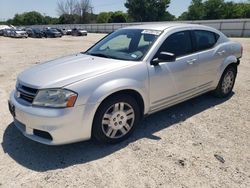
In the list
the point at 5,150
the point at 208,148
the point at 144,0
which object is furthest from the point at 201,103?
the point at 144,0

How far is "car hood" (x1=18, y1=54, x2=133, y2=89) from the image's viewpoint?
312 cm

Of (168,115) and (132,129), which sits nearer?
(132,129)

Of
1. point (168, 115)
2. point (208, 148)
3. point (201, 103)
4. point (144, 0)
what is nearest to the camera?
point (208, 148)

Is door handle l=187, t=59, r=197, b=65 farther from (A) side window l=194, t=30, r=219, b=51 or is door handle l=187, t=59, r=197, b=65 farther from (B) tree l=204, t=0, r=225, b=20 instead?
(B) tree l=204, t=0, r=225, b=20

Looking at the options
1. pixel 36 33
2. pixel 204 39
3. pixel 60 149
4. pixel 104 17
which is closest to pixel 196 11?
pixel 104 17

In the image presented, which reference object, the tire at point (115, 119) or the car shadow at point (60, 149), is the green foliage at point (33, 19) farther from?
the tire at point (115, 119)

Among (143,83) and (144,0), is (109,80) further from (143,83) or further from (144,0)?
(144,0)

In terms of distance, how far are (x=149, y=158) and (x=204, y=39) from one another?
2.68 m

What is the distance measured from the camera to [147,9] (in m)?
57.1

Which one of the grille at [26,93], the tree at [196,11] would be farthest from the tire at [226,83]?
the tree at [196,11]

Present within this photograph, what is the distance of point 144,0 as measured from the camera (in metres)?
56.8

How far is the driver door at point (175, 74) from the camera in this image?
374 centimetres

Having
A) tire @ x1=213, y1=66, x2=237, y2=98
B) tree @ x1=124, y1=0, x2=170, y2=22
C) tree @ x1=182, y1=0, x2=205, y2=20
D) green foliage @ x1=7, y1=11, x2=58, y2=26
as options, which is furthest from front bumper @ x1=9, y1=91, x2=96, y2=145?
green foliage @ x1=7, y1=11, x2=58, y2=26

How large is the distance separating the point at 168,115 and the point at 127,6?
58.5m
